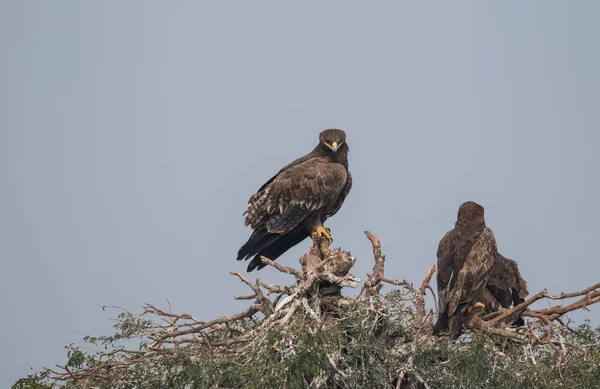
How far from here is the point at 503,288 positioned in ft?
39.7

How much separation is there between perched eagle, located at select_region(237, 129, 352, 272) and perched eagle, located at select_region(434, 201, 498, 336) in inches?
88.0

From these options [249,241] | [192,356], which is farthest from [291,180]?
[192,356]

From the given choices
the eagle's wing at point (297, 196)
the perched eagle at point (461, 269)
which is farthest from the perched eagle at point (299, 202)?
the perched eagle at point (461, 269)

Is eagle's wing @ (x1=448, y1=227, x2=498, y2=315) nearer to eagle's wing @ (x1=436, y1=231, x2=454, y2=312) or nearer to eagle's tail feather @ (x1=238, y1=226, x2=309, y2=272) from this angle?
eagle's wing @ (x1=436, y1=231, x2=454, y2=312)

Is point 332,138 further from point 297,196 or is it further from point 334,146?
point 297,196

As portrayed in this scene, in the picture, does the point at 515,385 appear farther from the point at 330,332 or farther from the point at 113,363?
the point at 113,363

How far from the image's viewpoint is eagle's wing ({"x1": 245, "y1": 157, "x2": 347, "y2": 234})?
1392 cm

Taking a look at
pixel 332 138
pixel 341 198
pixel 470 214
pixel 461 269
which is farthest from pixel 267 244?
pixel 461 269

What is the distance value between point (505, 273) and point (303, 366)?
12.1 feet

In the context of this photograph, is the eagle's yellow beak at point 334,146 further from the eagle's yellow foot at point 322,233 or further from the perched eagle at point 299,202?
the eagle's yellow foot at point 322,233

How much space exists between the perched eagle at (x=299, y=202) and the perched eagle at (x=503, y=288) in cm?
255

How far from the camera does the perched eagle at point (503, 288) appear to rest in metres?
12.1

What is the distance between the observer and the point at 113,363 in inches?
441

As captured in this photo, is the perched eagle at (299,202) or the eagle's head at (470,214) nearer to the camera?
the eagle's head at (470,214)
